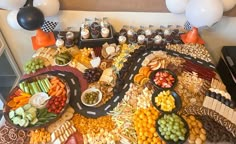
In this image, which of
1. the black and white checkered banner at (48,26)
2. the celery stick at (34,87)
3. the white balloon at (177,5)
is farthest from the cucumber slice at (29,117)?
the white balloon at (177,5)

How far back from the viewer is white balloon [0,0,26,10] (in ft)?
3.91

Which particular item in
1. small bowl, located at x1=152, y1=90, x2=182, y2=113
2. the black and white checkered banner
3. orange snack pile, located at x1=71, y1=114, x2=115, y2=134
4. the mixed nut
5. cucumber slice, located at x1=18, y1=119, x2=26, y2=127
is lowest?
orange snack pile, located at x1=71, y1=114, x2=115, y2=134

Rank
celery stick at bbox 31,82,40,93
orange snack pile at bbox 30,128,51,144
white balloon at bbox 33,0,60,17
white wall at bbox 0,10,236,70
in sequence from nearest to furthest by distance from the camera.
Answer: orange snack pile at bbox 30,128,51,144, celery stick at bbox 31,82,40,93, white balloon at bbox 33,0,60,17, white wall at bbox 0,10,236,70

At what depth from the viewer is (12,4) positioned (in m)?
1.22

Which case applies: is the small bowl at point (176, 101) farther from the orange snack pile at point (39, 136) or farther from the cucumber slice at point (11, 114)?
the cucumber slice at point (11, 114)

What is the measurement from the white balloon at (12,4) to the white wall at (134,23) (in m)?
0.23

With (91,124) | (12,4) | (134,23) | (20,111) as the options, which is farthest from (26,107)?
(134,23)

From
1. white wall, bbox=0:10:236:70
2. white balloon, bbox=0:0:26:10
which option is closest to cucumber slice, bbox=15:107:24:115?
white balloon, bbox=0:0:26:10

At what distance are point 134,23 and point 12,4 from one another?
73cm

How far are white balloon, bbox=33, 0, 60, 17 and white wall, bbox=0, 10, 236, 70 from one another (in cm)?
12

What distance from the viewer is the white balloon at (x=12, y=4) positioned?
1.19 m

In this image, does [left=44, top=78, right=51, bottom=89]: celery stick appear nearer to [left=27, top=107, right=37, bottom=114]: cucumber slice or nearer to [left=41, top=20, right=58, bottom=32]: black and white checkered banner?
[left=27, top=107, right=37, bottom=114]: cucumber slice

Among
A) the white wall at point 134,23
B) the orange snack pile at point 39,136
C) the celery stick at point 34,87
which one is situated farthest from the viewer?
the white wall at point 134,23

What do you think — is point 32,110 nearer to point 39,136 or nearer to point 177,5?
point 39,136
